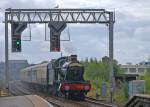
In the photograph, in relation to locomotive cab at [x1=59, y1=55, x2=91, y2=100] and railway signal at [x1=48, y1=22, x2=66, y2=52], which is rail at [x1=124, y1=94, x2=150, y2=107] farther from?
railway signal at [x1=48, y1=22, x2=66, y2=52]

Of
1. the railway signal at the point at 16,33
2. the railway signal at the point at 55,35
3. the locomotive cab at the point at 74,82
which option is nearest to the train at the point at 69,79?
the locomotive cab at the point at 74,82

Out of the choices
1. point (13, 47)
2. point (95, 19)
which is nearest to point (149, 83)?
point (95, 19)

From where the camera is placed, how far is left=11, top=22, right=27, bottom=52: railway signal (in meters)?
56.0

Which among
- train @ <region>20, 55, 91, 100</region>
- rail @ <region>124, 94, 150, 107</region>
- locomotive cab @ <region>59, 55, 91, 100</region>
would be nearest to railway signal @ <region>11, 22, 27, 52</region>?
train @ <region>20, 55, 91, 100</region>

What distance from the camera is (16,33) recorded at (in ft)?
186

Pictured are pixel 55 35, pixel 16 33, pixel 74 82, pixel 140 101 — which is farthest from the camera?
pixel 16 33

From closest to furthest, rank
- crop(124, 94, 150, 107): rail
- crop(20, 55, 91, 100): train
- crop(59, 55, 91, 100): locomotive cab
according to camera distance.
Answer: crop(124, 94, 150, 107): rail < crop(59, 55, 91, 100): locomotive cab < crop(20, 55, 91, 100): train

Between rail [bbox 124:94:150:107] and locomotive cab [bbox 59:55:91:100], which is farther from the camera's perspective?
locomotive cab [bbox 59:55:91:100]

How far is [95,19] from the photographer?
5681 cm

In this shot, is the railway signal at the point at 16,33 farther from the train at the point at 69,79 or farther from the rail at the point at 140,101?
the rail at the point at 140,101

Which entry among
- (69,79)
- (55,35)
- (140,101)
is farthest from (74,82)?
(140,101)

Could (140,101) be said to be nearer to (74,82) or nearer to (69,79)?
(74,82)

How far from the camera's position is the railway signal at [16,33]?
56.0m

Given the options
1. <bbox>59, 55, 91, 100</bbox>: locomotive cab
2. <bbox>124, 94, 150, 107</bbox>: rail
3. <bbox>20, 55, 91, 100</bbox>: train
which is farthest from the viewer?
<bbox>20, 55, 91, 100</bbox>: train
